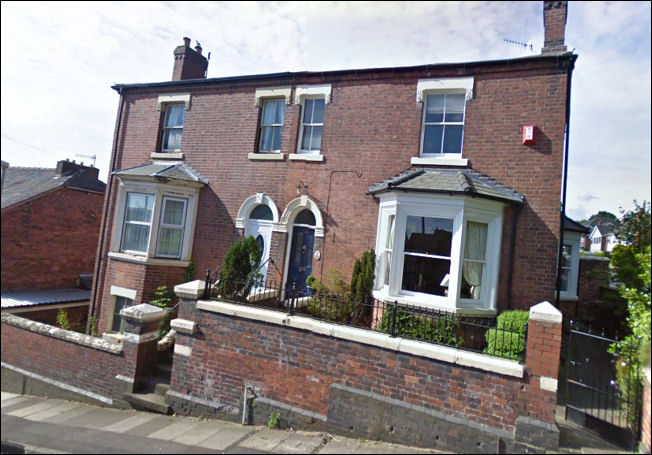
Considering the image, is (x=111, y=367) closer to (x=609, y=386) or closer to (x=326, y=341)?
(x=326, y=341)

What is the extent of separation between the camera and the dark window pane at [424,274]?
809 cm

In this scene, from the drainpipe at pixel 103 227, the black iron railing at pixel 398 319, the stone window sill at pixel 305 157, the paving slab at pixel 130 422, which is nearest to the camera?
the black iron railing at pixel 398 319

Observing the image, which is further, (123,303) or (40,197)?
(123,303)

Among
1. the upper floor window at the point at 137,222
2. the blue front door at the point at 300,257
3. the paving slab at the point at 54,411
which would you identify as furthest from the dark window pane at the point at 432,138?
the paving slab at the point at 54,411

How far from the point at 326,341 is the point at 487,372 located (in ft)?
8.31

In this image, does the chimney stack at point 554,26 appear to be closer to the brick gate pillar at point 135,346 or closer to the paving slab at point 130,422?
the brick gate pillar at point 135,346

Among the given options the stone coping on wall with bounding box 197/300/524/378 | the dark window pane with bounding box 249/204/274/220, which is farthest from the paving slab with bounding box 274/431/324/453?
the dark window pane with bounding box 249/204/274/220

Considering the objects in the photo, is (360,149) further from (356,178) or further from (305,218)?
(305,218)

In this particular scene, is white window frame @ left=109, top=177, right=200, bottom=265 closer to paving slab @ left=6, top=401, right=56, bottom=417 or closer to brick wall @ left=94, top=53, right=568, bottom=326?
brick wall @ left=94, top=53, right=568, bottom=326

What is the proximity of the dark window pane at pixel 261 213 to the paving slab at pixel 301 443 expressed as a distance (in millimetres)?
6163

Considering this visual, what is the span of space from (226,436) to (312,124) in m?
7.90

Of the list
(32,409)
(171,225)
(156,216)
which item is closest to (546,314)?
(32,409)

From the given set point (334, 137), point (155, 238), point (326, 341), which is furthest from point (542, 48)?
point (155, 238)

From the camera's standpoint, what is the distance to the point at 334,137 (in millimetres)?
10172
